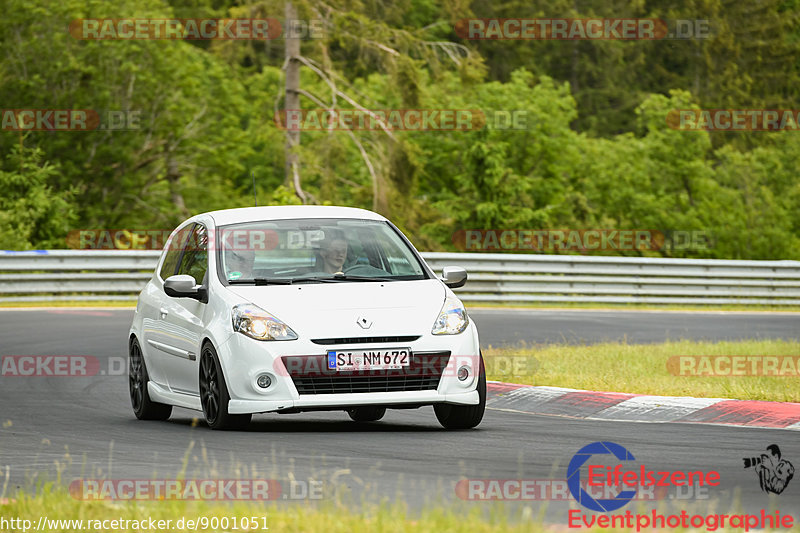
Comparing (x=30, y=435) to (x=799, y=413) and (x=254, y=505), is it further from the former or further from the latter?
(x=799, y=413)

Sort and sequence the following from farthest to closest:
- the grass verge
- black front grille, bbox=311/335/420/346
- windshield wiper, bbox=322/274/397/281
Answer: windshield wiper, bbox=322/274/397/281 < black front grille, bbox=311/335/420/346 < the grass verge

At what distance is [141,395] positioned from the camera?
11.2 m

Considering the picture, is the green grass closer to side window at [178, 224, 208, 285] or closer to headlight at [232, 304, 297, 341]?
side window at [178, 224, 208, 285]

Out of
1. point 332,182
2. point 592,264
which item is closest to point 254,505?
point 592,264

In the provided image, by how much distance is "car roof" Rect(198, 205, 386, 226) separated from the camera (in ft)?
35.6

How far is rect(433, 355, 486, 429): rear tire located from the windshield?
0.96m

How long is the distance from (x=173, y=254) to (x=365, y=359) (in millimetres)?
2732

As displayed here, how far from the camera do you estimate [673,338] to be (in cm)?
1959

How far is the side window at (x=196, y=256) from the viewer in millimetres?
10648

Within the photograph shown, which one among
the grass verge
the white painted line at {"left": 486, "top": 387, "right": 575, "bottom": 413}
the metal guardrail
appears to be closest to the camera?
the grass verge

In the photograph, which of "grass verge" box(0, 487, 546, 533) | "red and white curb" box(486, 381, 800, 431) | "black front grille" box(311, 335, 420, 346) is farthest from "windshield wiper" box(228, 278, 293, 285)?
"grass verge" box(0, 487, 546, 533)

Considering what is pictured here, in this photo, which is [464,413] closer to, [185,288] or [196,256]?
[185,288]

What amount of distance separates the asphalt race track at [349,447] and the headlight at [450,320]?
701 millimetres

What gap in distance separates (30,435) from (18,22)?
31541mm
